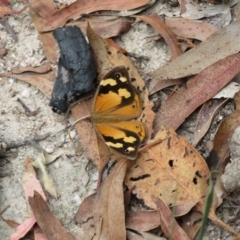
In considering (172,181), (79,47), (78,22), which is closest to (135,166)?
(172,181)

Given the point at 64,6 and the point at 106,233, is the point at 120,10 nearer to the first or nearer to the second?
the point at 64,6

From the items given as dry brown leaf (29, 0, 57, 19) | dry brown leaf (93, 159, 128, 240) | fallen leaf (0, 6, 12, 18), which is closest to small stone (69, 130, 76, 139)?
dry brown leaf (93, 159, 128, 240)

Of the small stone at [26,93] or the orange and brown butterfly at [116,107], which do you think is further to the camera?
the small stone at [26,93]

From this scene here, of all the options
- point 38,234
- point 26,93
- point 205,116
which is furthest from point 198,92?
point 38,234

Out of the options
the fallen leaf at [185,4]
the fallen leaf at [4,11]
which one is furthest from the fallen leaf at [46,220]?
the fallen leaf at [185,4]

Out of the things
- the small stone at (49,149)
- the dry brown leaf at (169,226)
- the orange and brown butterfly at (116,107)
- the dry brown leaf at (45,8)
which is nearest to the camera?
the dry brown leaf at (169,226)

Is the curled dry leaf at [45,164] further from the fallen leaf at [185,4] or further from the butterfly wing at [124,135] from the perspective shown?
the fallen leaf at [185,4]

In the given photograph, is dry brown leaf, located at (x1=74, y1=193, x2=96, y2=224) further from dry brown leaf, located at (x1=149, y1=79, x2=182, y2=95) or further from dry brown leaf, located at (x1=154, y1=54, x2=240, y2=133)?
dry brown leaf, located at (x1=149, y1=79, x2=182, y2=95)

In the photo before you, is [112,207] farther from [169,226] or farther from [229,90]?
[229,90]
